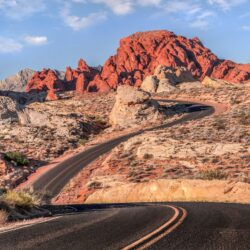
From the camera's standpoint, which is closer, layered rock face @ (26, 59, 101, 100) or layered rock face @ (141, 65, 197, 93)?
layered rock face @ (141, 65, 197, 93)

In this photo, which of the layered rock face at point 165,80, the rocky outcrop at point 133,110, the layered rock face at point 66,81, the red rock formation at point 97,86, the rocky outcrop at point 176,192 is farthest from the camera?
the layered rock face at point 66,81

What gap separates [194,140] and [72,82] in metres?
149

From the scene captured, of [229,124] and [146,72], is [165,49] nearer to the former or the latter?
[146,72]

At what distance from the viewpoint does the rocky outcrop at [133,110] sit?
77.9m

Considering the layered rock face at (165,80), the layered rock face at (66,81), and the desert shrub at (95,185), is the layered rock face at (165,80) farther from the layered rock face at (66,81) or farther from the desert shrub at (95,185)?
the desert shrub at (95,185)

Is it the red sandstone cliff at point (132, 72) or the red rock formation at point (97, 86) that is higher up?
the red sandstone cliff at point (132, 72)

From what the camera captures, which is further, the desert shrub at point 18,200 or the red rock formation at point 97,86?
the red rock formation at point 97,86

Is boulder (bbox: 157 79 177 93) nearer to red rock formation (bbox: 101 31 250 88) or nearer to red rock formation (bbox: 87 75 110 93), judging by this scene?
red rock formation (bbox: 87 75 110 93)

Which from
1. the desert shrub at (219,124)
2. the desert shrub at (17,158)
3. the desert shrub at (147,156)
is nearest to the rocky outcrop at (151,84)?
the desert shrub at (219,124)

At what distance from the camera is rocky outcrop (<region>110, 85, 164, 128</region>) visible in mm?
77875

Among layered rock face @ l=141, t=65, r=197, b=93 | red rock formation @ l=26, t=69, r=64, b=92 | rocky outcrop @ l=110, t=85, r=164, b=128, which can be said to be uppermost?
red rock formation @ l=26, t=69, r=64, b=92

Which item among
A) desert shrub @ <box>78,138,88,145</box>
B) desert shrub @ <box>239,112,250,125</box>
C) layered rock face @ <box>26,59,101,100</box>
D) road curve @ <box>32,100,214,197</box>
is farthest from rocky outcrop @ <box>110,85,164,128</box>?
layered rock face @ <box>26,59,101,100</box>

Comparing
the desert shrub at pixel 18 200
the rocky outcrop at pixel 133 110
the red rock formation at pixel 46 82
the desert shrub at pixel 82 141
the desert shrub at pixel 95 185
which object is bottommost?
the desert shrub at pixel 95 185

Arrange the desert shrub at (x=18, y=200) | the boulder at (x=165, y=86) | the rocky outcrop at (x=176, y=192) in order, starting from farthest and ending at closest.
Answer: the boulder at (x=165, y=86) → the rocky outcrop at (x=176, y=192) → the desert shrub at (x=18, y=200)
